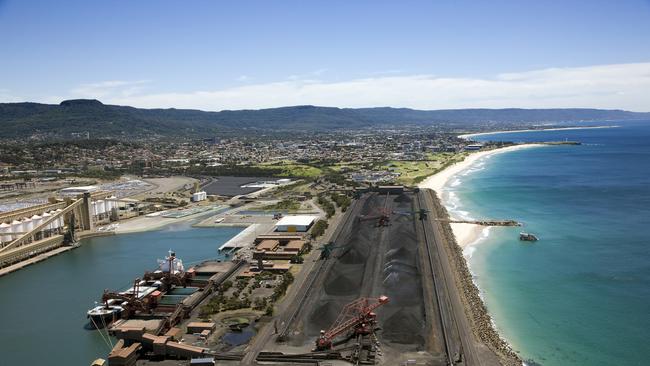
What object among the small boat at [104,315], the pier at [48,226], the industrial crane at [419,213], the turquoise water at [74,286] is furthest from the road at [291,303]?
the pier at [48,226]

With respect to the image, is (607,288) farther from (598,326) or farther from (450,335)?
(450,335)

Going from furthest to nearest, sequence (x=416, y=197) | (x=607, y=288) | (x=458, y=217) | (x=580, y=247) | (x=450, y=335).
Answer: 1. (x=416, y=197)
2. (x=458, y=217)
3. (x=580, y=247)
4. (x=607, y=288)
5. (x=450, y=335)

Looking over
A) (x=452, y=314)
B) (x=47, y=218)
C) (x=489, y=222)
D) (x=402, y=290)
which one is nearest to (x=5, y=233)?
(x=47, y=218)

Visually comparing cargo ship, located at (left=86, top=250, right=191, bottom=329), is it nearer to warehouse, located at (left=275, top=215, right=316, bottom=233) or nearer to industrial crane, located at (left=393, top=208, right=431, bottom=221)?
warehouse, located at (left=275, top=215, right=316, bottom=233)

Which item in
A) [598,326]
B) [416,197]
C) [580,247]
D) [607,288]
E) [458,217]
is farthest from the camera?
[416,197]

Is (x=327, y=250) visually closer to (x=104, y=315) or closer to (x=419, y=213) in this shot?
(x=104, y=315)

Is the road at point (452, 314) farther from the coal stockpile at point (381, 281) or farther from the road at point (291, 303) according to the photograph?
the road at point (291, 303)

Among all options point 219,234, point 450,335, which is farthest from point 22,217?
point 450,335
